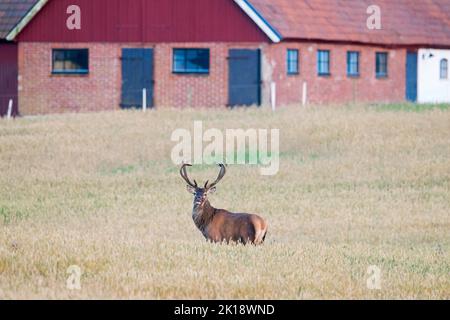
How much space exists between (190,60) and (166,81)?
1.07 metres

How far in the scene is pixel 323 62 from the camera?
43.6 metres

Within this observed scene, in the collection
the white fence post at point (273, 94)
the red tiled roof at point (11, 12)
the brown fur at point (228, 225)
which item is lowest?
the brown fur at point (228, 225)

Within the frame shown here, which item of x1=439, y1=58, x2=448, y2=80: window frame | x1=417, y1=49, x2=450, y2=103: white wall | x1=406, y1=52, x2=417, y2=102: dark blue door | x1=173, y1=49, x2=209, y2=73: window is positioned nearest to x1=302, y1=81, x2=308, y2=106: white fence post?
x1=173, y1=49, x2=209, y2=73: window

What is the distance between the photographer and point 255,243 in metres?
16.2

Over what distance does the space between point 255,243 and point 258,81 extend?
2472cm

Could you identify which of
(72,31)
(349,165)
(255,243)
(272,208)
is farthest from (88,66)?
(255,243)

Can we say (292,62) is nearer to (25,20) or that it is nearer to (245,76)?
(245,76)

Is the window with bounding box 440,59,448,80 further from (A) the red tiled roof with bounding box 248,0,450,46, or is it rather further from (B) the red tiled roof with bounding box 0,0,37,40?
(B) the red tiled roof with bounding box 0,0,37,40

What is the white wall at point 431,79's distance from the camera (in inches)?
1948

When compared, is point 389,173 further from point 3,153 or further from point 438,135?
point 3,153

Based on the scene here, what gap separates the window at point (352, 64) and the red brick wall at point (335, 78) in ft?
0.54

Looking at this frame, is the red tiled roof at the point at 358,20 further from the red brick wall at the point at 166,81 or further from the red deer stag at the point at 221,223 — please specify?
the red deer stag at the point at 221,223

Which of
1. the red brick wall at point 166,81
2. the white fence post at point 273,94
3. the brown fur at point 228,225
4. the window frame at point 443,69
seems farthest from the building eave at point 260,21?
the brown fur at point 228,225

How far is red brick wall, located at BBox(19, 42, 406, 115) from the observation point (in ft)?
134
